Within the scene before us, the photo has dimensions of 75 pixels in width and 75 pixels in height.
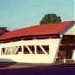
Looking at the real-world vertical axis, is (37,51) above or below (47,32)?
below

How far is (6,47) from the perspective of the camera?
36.6 metres

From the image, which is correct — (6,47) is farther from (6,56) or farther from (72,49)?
(72,49)

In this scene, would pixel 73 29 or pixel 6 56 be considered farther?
pixel 6 56

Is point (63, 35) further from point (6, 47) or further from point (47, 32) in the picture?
point (6, 47)

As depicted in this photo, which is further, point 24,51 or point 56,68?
point 24,51

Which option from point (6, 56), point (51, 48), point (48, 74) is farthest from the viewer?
point (6, 56)

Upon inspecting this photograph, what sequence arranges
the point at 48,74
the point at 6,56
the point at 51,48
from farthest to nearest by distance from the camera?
the point at 6,56
the point at 51,48
the point at 48,74

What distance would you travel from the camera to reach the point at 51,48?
96.4 feet

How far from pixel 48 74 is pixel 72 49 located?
1159 inches

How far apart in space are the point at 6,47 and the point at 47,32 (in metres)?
8.44

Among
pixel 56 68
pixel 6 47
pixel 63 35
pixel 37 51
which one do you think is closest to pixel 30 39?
pixel 37 51

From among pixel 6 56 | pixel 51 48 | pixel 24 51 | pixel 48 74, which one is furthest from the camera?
pixel 6 56

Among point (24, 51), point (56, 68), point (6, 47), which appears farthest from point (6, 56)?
point (56, 68)

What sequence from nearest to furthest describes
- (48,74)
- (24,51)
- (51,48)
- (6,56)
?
1. (48,74)
2. (51,48)
3. (24,51)
4. (6,56)
